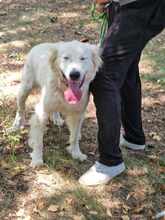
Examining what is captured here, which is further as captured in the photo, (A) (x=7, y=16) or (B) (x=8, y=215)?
(A) (x=7, y=16)

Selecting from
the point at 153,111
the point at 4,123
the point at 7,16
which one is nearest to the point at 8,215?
the point at 4,123

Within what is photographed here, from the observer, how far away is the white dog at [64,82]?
420cm

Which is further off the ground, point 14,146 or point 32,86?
point 32,86

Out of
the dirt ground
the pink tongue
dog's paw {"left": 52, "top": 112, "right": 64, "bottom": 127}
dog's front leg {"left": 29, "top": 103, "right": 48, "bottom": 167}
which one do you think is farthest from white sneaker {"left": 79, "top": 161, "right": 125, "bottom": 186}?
dog's paw {"left": 52, "top": 112, "right": 64, "bottom": 127}

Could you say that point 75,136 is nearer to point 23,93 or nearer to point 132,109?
point 132,109

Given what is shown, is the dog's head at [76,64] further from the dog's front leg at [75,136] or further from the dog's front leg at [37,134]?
the dog's front leg at [75,136]

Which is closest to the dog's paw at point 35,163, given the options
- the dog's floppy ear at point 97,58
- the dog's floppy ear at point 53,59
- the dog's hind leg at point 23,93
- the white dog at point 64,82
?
the white dog at point 64,82

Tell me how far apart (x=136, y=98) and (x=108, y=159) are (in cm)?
74

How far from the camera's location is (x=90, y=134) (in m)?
5.36

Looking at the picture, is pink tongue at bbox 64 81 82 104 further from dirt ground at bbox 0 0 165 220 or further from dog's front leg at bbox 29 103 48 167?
dirt ground at bbox 0 0 165 220

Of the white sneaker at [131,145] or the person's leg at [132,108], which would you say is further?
the white sneaker at [131,145]

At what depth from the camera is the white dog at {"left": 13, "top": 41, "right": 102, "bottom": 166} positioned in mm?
4195

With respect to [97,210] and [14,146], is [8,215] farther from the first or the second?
[14,146]

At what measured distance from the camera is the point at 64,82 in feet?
14.1
